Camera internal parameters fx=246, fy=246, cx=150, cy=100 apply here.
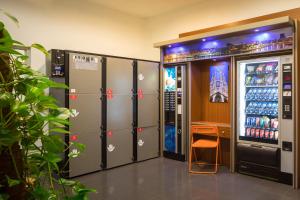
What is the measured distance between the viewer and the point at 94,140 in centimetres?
435

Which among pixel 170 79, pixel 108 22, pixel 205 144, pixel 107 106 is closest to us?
pixel 205 144

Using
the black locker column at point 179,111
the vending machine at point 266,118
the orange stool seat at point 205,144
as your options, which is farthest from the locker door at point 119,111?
the vending machine at point 266,118

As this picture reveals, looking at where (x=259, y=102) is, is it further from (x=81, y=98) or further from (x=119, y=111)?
(x=81, y=98)

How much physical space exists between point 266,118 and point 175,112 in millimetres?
1740

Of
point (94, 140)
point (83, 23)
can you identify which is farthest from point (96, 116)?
point (83, 23)

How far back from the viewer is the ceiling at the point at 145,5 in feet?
17.1

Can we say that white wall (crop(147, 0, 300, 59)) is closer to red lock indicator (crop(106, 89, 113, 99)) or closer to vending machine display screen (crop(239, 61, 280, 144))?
vending machine display screen (crop(239, 61, 280, 144))

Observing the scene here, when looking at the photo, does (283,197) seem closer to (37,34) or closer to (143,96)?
(143,96)

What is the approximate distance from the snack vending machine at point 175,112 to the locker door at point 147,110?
210mm

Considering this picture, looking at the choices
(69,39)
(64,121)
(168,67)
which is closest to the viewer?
(64,121)

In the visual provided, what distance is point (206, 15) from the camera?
513 centimetres

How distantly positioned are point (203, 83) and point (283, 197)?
2603mm

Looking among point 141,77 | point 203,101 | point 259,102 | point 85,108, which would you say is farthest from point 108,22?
point 259,102

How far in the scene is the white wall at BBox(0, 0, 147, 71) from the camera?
4336 mm
